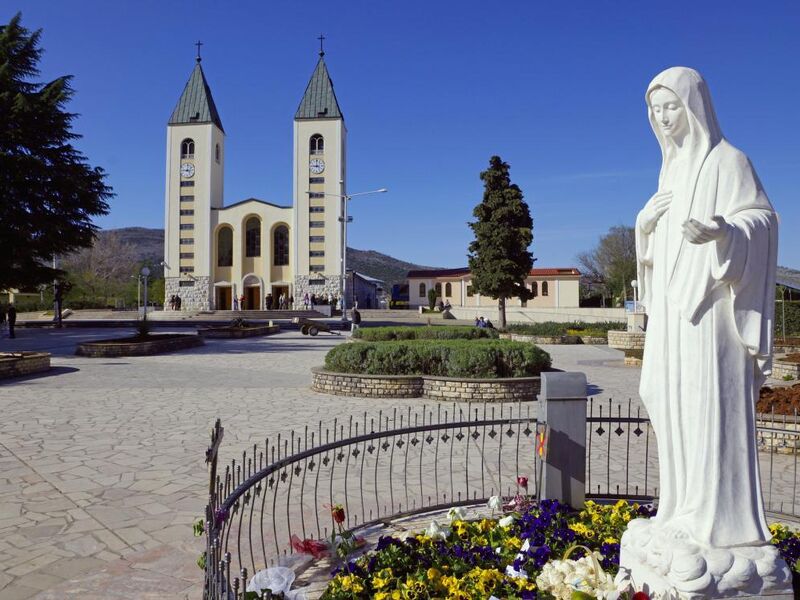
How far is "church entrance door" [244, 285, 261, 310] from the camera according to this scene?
56.8 metres

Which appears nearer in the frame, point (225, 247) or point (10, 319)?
point (10, 319)

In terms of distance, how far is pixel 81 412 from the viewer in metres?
9.89

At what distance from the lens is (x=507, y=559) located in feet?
13.0

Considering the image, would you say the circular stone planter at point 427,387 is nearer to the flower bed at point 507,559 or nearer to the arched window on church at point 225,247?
the flower bed at point 507,559

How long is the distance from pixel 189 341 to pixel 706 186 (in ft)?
76.4

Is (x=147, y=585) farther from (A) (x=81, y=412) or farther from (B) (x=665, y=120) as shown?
(A) (x=81, y=412)

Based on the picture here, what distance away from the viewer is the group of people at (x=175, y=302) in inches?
2087

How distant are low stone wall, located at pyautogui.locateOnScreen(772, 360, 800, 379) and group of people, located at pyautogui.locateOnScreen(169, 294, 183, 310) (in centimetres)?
4764

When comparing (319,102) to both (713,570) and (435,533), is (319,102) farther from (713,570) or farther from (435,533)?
(713,570)

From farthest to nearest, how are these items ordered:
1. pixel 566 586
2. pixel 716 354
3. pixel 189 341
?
1. pixel 189 341
2. pixel 566 586
3. pixel 716 354

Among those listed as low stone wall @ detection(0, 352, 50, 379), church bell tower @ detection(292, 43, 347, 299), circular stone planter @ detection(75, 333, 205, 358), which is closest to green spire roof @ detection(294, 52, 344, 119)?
church bell tower @ detection(292, 43, 347, 299)

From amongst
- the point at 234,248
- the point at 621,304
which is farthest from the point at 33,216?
the point at 621,304

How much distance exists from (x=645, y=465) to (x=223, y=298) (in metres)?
54.5

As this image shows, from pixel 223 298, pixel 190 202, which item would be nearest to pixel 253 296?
pixel 223 298
